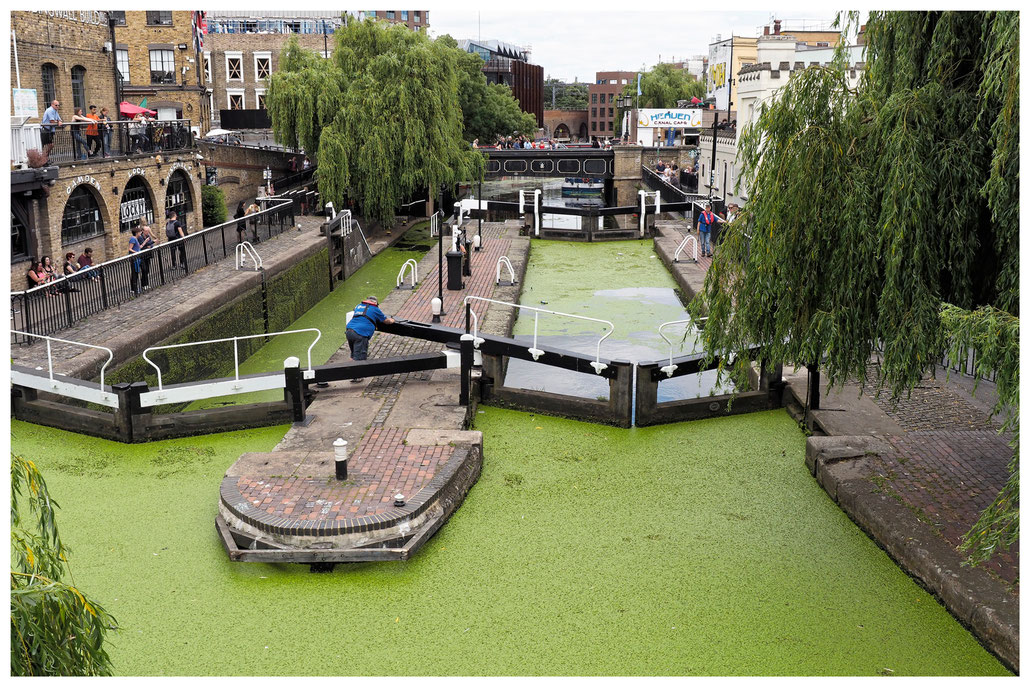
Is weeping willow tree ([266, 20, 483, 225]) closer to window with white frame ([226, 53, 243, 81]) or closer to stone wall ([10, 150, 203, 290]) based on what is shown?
stone wall ([10, 150, 203, 290])

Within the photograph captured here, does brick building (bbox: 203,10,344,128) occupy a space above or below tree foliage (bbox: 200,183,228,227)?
above

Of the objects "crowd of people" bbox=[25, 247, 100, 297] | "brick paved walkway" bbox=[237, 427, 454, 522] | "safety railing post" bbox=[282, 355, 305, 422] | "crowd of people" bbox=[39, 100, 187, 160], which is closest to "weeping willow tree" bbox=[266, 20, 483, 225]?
"crowd of people" bbox=[39, 100, 187, 160]

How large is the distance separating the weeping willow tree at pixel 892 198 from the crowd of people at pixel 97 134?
55.0ft

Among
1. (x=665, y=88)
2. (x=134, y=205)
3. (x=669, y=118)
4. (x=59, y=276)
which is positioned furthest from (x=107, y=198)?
(x=665, y=88)

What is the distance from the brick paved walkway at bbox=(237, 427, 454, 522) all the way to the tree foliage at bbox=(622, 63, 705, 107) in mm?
77365

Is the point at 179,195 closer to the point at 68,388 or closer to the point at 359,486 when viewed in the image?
the point at 68,388

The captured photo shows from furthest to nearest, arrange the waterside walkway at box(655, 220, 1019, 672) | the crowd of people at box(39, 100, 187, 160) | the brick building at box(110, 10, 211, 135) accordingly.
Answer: the brick building at box(110, 10, 211, 135)
the crowd of people at box(39, 100, 187, 160)
the waterside walkway at box(655, 220, 1019, 672)

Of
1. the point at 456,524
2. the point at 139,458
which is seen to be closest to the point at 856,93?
the point at 456,524

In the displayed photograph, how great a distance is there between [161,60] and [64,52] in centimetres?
2265

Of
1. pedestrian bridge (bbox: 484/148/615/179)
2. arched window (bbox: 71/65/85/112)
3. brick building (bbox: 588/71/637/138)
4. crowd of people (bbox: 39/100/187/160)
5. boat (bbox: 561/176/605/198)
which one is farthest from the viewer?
brick building (bbox: 588/71/637/138)

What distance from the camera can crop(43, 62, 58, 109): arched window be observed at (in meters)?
27.8

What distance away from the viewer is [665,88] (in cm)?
8819

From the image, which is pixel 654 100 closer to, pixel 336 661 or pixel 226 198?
pixel 226 198

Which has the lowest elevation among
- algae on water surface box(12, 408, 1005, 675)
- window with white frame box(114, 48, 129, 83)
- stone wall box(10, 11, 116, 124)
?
algae on water surface box(12, 408, 1005, 675)
